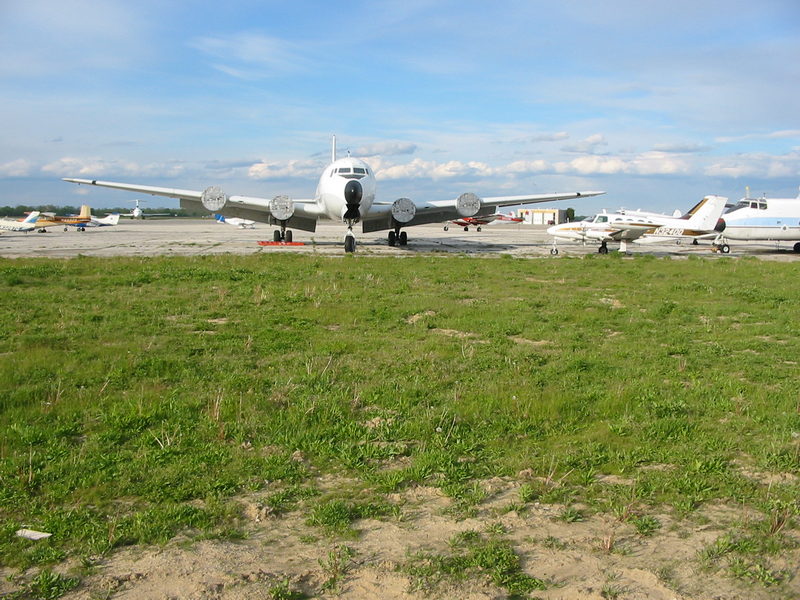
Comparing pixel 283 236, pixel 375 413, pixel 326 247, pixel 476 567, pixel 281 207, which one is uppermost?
pixel 281 207

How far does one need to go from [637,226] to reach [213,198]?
65.9 ft

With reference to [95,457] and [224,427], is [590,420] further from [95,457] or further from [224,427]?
[95,457]

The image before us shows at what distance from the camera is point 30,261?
1919 centimetres

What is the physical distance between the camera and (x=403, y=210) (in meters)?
30.5

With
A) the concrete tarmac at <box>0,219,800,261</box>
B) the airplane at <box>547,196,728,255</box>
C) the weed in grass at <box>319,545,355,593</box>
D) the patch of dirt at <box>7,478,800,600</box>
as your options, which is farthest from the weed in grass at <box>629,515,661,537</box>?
the airplane at <box>547,196,728,255</box>

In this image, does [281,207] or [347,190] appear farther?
[281,207]

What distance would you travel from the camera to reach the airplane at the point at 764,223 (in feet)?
105

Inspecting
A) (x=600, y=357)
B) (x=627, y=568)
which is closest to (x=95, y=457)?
(x=627, y=568)

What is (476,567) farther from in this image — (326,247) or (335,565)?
(326,247)

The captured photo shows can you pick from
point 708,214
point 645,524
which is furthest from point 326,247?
point 645,524

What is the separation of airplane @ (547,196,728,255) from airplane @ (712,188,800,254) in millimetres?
1105

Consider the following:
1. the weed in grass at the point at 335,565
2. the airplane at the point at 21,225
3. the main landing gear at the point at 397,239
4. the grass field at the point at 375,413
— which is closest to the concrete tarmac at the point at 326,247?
the main landing gear at the point at 397,239

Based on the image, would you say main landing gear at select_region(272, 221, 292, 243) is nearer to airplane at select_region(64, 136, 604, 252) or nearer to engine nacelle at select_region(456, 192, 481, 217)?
airplane at select_region(64, 136, 604, 252)

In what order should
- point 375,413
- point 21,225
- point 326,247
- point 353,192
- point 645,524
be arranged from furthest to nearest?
point 21,225 < point 326,247 < point 353,192 < point 375,413 < point 645,524
